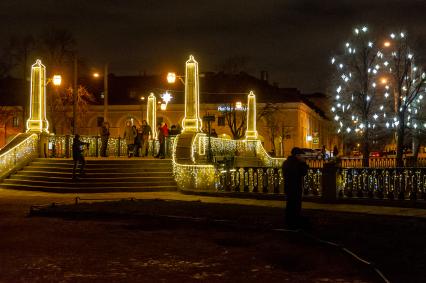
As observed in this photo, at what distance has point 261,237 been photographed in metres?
12.4

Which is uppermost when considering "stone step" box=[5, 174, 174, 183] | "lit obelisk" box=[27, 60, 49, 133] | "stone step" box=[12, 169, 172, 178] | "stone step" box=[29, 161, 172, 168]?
"lit obelisk" box=[27, 60, 49, 133]

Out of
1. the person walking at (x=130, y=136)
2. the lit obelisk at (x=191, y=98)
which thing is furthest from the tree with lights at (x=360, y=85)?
the lit obelisk at (x=191, y=98)

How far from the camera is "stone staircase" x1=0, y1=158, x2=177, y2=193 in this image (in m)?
25.1

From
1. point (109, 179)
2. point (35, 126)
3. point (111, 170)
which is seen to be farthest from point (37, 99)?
point (109, 179)

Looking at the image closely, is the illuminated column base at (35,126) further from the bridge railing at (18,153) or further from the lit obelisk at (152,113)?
the lit obelisk at (152,113)

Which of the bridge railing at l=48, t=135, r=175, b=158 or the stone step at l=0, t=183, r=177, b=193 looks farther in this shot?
the bridge railing at l=48, t=135, r=175, b=158

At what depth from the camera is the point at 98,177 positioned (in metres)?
26.0

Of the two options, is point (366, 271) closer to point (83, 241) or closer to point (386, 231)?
point (386, 231)

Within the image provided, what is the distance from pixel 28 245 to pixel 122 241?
1620mm

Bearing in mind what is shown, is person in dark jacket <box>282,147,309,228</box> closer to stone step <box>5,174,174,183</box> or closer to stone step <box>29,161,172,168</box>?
stone step <box>5,174,174,183</box>

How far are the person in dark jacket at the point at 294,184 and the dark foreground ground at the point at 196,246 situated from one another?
35 cm

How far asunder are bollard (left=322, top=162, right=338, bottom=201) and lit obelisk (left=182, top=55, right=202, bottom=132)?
27.6ft

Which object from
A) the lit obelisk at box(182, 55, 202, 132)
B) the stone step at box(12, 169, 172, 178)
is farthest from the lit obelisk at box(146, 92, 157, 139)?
the lit obelisk at box(182, 55, 202, 132)

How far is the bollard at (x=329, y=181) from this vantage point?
768 inches
